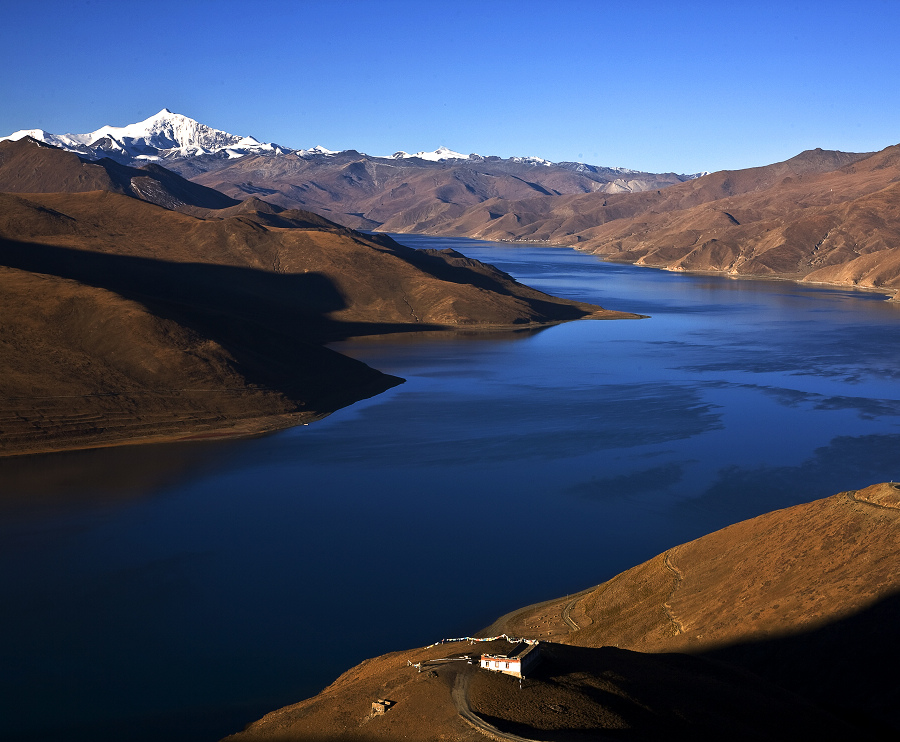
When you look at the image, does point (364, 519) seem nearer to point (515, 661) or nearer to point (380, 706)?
point (380, 706)

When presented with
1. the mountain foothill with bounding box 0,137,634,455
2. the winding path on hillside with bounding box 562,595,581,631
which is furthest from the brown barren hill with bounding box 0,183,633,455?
the winding path on hillside with bounding box 562,595,581,631

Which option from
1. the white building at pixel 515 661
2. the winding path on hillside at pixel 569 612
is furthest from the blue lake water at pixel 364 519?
the white building at pixel 515 661

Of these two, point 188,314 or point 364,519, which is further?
point 188,314

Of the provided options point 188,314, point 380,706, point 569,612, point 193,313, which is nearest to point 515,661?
point 380,706

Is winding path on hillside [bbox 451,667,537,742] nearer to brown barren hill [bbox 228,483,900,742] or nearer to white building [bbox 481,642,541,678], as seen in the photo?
brown barren hill [bbox 228,483,900,742]

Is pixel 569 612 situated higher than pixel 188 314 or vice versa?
pixel 188 314

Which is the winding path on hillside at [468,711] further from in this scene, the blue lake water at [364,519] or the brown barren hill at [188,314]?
the brown barren hill at [188,314]
